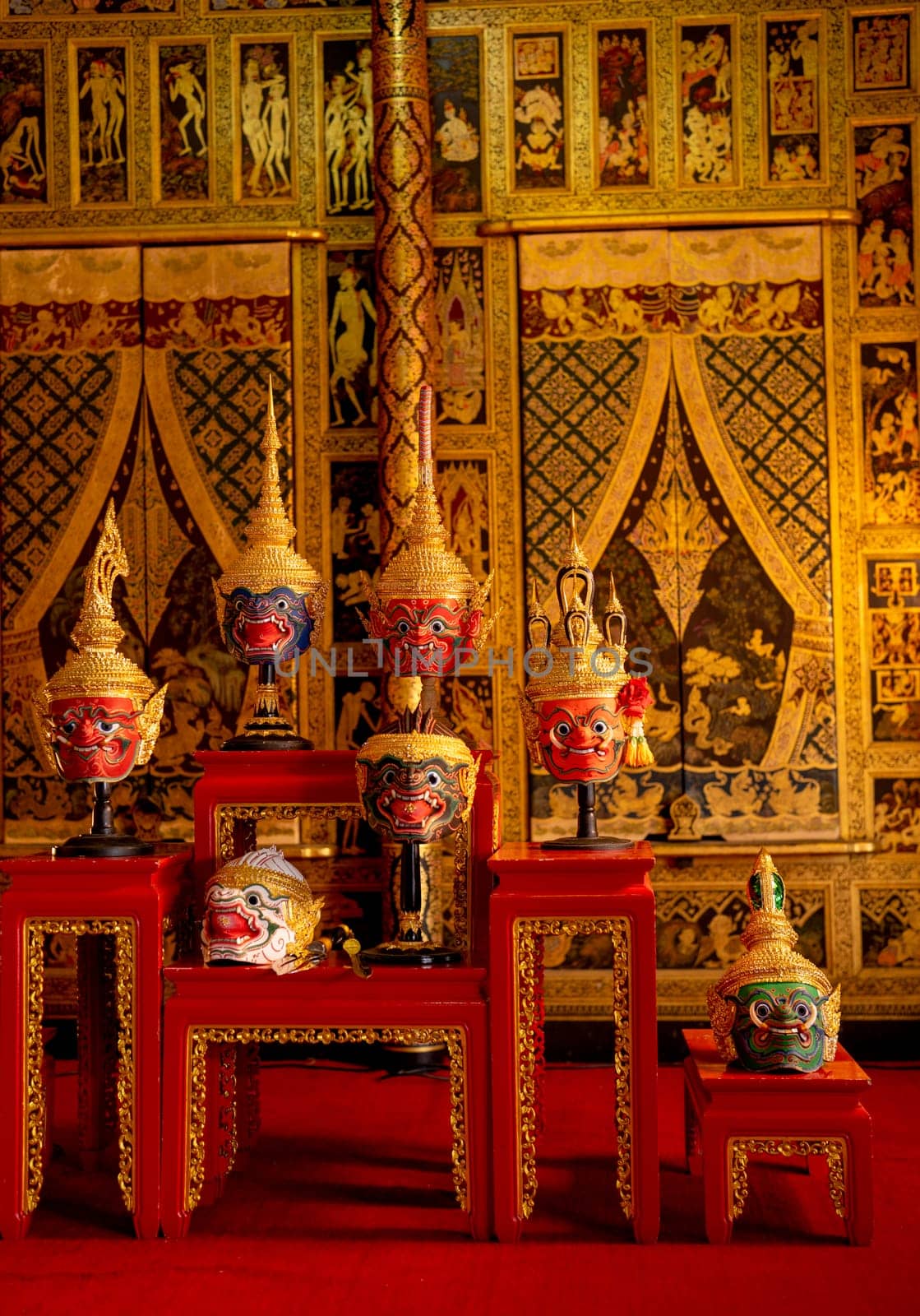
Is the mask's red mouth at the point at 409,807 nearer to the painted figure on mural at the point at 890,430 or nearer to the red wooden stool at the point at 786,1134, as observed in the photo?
the red wooden stool at the point at 786,1134

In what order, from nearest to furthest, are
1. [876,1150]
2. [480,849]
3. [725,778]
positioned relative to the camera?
1. [480,849]
2. [876,1150]
3. [725,778]

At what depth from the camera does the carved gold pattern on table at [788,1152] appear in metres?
3.85

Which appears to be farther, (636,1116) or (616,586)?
(616,586)

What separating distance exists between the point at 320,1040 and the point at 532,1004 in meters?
0.61

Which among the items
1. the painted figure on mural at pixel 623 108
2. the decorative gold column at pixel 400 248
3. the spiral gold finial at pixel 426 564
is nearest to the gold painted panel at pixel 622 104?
the painted figure on mural at pixel 623 108

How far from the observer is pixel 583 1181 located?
440cm

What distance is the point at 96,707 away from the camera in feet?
13.6

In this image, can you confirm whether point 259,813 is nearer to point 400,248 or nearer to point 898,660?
point 400,248

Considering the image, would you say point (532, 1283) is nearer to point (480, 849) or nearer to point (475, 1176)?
point (475, 1176)

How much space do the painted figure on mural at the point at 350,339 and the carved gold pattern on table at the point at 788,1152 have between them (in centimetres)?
383

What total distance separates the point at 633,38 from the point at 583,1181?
199 inches

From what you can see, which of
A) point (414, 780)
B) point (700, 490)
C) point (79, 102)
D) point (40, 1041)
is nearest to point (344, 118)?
point (79, 102)

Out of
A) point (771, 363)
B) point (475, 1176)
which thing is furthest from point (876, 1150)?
point (771, 363)

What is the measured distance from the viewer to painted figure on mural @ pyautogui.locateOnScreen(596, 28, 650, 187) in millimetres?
6531
